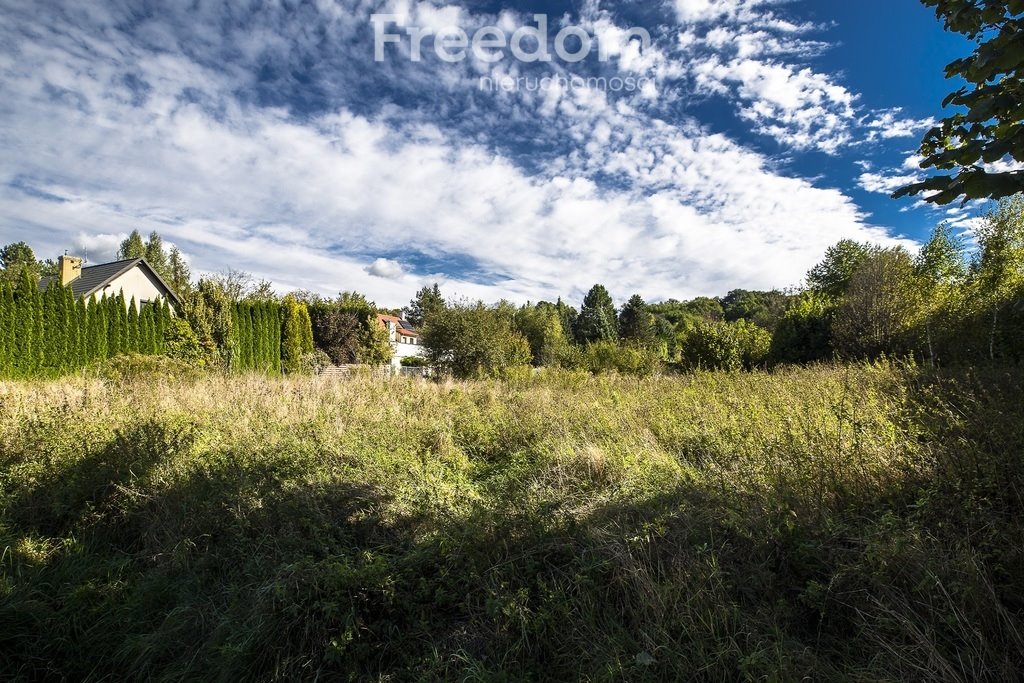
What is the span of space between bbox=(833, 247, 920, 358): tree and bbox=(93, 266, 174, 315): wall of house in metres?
26.7

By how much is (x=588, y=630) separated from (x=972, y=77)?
3.52 m

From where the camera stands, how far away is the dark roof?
2084 cm

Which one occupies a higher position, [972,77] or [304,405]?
[972,77]

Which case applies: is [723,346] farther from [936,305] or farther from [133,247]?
[133,247]

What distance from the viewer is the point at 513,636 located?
254 cm

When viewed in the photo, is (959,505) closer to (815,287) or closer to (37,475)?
(37,475)

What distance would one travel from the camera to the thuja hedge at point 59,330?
12867 mm

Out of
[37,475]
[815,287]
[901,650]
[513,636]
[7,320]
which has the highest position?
[815,287]

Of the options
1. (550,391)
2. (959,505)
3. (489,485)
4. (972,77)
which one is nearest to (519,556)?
(489,485)

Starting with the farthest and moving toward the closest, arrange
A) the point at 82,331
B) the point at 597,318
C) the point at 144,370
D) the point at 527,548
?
the point at 597,318
the point at 82,331
the point at 144,370
the point at 527,548

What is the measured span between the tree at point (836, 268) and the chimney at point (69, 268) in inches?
1535

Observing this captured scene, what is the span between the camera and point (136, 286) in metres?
22.8

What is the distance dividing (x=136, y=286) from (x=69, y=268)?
3.13 metres

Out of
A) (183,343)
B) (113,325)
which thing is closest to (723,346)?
(183,343)
